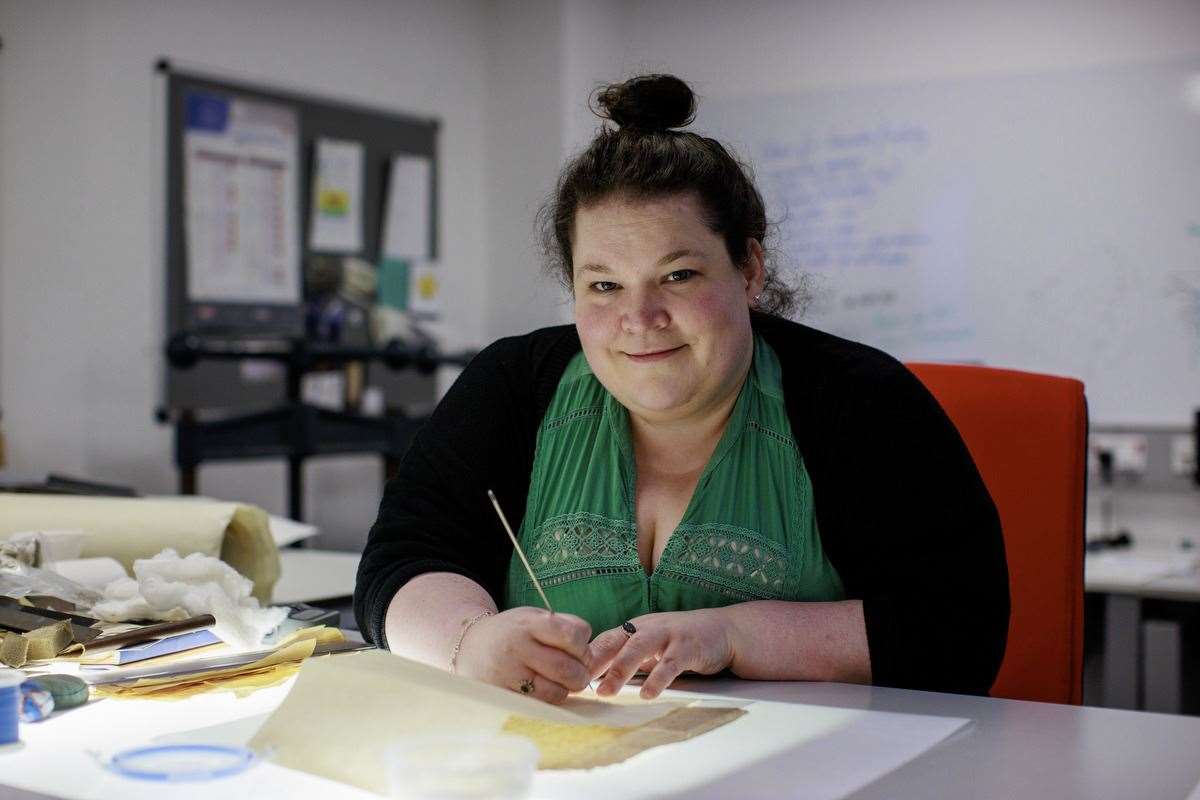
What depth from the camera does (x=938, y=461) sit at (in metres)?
1.39

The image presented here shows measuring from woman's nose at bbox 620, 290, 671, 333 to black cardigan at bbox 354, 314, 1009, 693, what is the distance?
198 millimetres

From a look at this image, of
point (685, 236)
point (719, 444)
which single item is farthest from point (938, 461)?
point (685, 236)

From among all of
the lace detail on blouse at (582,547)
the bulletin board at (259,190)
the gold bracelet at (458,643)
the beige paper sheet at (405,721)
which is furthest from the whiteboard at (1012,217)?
the beige paper sheet at (405,721)

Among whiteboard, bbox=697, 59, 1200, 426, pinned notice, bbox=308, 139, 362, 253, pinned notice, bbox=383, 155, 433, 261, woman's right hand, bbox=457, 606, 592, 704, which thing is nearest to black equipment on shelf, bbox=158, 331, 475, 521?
pinned notice, bbox=308, 139, 362, 253

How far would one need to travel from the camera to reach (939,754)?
0.93 m

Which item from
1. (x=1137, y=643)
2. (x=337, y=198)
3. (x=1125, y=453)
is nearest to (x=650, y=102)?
(x=1137, y=643)

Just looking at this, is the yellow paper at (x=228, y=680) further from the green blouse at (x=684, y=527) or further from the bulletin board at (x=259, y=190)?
the bulletin board at (x=259, y=190)

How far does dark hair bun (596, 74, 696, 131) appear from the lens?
4.86 ft

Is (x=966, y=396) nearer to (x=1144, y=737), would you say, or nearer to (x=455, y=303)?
(x=1144, y=737)

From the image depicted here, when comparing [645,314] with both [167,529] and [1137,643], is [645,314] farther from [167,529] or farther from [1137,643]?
[1137,643]

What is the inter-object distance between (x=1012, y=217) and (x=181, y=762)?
11.9 ft

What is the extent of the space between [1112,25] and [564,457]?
3086 millimetres

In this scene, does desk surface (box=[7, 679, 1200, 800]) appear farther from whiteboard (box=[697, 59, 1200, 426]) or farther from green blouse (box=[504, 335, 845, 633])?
whiteboard (box=[697, 59, 1200, 426])

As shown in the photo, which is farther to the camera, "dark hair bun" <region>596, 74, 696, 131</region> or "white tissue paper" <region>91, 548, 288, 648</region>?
"dark hair bun" <region>596, 74, 696, 131</region>
